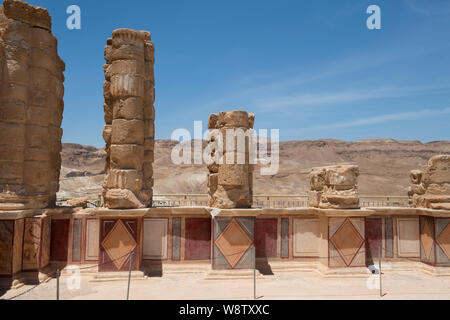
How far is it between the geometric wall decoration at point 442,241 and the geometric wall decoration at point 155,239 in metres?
6.82

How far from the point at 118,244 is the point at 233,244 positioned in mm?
2593

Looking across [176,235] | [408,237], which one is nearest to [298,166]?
[408,237]

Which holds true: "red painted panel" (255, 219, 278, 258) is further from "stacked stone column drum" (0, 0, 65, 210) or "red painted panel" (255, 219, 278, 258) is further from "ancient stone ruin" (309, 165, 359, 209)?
"stacked stone column drum" (0, 0, 65, 210)

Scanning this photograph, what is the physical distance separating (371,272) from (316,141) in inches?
2727

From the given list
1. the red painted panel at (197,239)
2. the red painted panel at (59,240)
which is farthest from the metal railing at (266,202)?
the red painted panel at (59,240)

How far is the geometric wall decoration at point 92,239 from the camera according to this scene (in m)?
7.89

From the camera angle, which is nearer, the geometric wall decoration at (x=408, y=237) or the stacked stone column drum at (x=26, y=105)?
the stacked stone column drum at (x=26, y=105)

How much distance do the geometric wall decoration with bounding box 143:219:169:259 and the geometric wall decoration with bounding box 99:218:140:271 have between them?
2.53 ft

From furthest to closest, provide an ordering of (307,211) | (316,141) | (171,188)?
(316,141) → (171,188) → (307,211)

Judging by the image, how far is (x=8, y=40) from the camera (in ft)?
23.9

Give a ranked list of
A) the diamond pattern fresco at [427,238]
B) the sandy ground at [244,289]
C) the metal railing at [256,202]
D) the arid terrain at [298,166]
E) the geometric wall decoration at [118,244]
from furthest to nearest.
Answer: the arid terrain at [298,166] → the metal railing at [256,202] → the diamond pattern fresco at [427,238] → the geometric wall decoration at [118,244] → the sandy ground at [244,289]

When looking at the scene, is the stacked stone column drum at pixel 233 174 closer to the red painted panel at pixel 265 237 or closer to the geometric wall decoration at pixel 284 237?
the red painted panel at pixel 265 237
